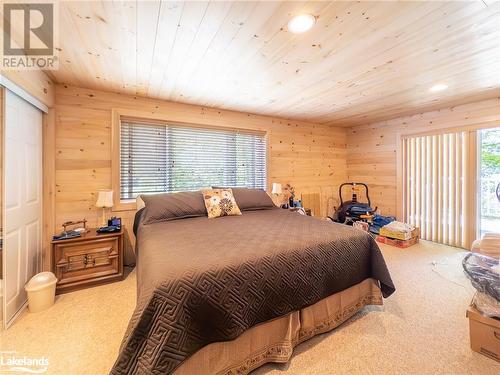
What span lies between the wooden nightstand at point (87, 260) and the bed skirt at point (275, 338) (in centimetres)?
176

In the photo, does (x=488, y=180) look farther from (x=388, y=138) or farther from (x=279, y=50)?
(x=279, y=50)

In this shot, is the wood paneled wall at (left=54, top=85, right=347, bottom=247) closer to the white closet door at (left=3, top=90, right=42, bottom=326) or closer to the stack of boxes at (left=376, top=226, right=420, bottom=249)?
the white closet door at (left=3, top=90, right=42, bottom=326)

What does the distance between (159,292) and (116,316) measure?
4.00 feet

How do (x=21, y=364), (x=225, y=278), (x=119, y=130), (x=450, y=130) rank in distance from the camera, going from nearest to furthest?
(x=225, y=278) → (x=21, y=364) → (x=119, y=130) → (x=450, y=130)

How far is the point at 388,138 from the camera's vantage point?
434cm

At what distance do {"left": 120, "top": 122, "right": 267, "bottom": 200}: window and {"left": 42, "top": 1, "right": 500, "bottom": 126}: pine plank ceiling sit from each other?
0.54m

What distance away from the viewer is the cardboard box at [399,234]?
3.52 metres

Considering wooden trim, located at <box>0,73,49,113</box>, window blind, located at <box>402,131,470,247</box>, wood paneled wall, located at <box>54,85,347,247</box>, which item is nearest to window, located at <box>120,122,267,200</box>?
wood paneled wall, located at <box>54,85,347,247</box>

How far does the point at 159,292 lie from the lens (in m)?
1.09

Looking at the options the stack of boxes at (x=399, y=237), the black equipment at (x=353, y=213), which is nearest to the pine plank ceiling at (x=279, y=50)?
the black equipment at (x=353, y=213)

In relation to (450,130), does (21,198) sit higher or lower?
lower

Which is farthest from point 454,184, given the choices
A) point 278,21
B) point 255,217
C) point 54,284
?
point 54,284

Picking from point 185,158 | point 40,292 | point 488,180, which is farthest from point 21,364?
point 488,180

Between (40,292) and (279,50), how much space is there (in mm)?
3013
